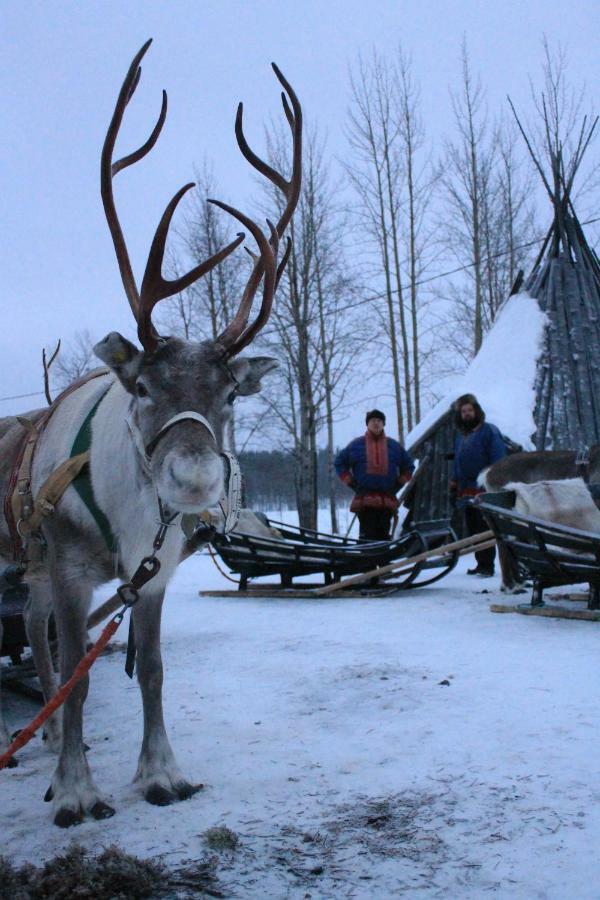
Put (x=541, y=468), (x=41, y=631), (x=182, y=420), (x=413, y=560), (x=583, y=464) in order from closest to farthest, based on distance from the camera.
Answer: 1. (x=182, y=420)
2. (x=41, y=631)
3. (x=413, y=560)
4. (x=583, y=464)
5. (x=541, y=468)

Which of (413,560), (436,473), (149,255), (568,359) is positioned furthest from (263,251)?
(568,359)

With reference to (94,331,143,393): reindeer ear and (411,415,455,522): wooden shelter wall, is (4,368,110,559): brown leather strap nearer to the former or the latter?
(94,331,143,393): reindeer ear

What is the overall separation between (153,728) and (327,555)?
452 centimetres

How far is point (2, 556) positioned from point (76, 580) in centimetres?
110

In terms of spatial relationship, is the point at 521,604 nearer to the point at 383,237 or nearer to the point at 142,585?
the point at 142,585

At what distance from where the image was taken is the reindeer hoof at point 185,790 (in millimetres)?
2988

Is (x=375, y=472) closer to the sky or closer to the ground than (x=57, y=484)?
closer to the sky

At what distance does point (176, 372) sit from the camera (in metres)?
2.77

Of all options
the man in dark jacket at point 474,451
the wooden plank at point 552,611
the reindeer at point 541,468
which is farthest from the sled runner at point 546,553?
the man in dark jacket at point 474,451

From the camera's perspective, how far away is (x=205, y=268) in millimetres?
3072

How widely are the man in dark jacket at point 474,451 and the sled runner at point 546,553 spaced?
2186 mm

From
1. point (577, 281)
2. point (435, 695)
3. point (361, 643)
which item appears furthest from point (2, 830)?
point (577, 281)

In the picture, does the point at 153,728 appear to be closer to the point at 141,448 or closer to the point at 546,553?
the point at 141,448

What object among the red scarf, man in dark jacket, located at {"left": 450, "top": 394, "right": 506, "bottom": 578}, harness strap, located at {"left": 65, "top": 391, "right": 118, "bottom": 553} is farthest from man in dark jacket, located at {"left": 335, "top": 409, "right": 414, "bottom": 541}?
harness strap, located at {"left": 65, "top": 391, "right": 118, "bottom": 553}
